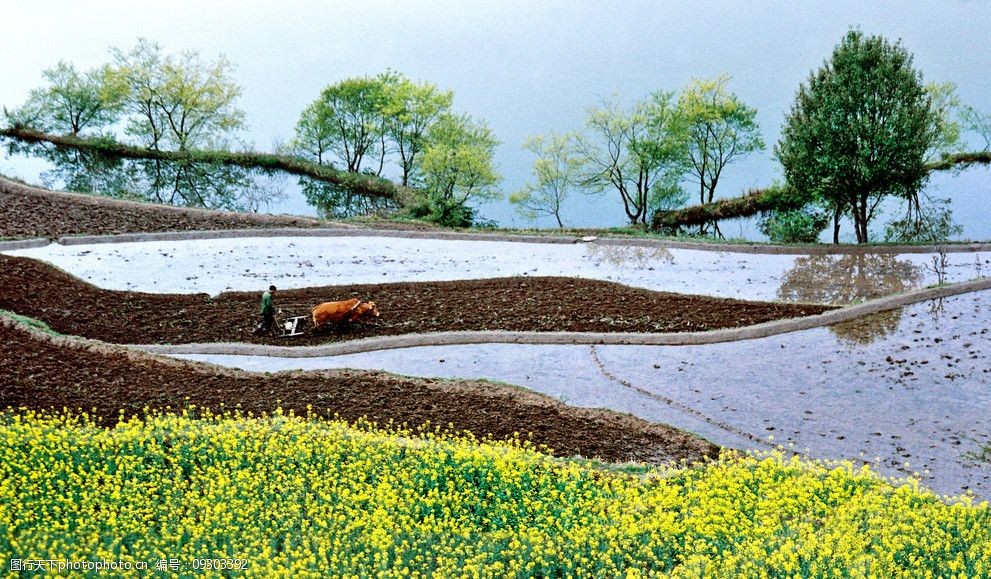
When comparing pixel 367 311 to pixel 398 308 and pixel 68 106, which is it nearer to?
pixel 398 308

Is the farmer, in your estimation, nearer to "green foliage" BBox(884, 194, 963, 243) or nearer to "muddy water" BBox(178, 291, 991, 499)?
"muddy water" BBox(178, 291, 991, 499)

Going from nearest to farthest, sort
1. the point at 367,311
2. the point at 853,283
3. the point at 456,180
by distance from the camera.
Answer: the point at 367,311 → the point at 853,283 → the point at 456,180

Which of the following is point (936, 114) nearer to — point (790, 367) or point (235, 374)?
point (790, 367)

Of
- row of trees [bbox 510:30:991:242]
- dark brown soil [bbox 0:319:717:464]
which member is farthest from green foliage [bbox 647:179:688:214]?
dark brown soil [bbox 0:319:717:464]

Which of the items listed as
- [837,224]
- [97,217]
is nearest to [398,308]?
[97,217]

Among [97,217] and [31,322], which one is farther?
[97,217]

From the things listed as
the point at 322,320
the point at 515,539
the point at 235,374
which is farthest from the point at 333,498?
the point at 322,320

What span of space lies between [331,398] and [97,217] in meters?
18.5

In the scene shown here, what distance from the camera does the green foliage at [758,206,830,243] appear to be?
33.2 m

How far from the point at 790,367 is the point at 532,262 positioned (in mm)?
10452

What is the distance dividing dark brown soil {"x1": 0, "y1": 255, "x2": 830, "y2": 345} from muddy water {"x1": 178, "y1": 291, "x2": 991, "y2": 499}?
1.29m

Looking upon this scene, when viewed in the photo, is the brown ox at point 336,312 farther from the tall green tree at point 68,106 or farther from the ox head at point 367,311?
the tall green tree at point 68,106

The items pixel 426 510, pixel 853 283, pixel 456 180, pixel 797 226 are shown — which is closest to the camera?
pixel 426 510

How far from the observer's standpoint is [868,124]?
30.1 meters
